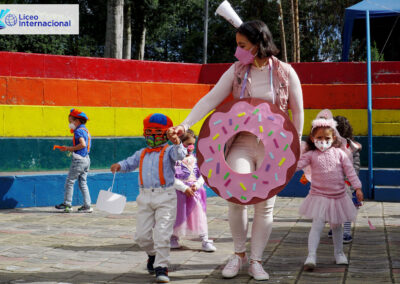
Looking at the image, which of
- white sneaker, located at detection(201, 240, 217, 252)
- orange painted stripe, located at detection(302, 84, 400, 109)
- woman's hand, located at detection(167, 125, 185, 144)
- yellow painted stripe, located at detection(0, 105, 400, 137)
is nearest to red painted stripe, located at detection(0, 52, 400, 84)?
orange painted stripe, located at detection(302, 84, 400, 109)

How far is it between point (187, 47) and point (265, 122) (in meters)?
42.3

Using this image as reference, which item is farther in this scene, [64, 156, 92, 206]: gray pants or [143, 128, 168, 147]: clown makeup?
[64, 156, 92, 206]: gray pants

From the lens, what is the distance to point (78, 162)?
30.4ft

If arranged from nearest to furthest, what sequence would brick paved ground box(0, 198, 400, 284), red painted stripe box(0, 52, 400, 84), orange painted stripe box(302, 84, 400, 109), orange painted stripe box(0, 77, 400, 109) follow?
brick paved ground box(0, 198, 400, 284) → orange painted stripe box(0, 77, 400, 109) → red painted stripe box(0, 52, 400, 84) → orange painted stripe box(302, 84, 400, 109)

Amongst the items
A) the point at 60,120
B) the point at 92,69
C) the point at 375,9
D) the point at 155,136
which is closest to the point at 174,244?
the point at 155,136

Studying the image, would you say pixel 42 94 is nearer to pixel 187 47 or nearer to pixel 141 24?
pixel 141 24

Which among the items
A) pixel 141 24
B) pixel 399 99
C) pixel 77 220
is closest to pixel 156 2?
pixel 141 24

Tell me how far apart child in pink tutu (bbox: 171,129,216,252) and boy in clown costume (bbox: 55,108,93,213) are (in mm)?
3033

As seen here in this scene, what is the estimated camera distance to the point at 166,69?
12.7m

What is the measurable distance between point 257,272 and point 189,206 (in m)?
1.71

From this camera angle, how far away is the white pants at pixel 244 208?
191 inches

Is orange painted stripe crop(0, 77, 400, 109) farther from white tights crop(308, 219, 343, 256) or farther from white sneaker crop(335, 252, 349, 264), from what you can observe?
white sneaker crop(335, 252, 349, 264)

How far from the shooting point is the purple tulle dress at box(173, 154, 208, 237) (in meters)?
6.35

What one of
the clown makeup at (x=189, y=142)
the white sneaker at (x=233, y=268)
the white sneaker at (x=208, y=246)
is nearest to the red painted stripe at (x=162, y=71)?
the clown makeup at (x=189, y=142)
